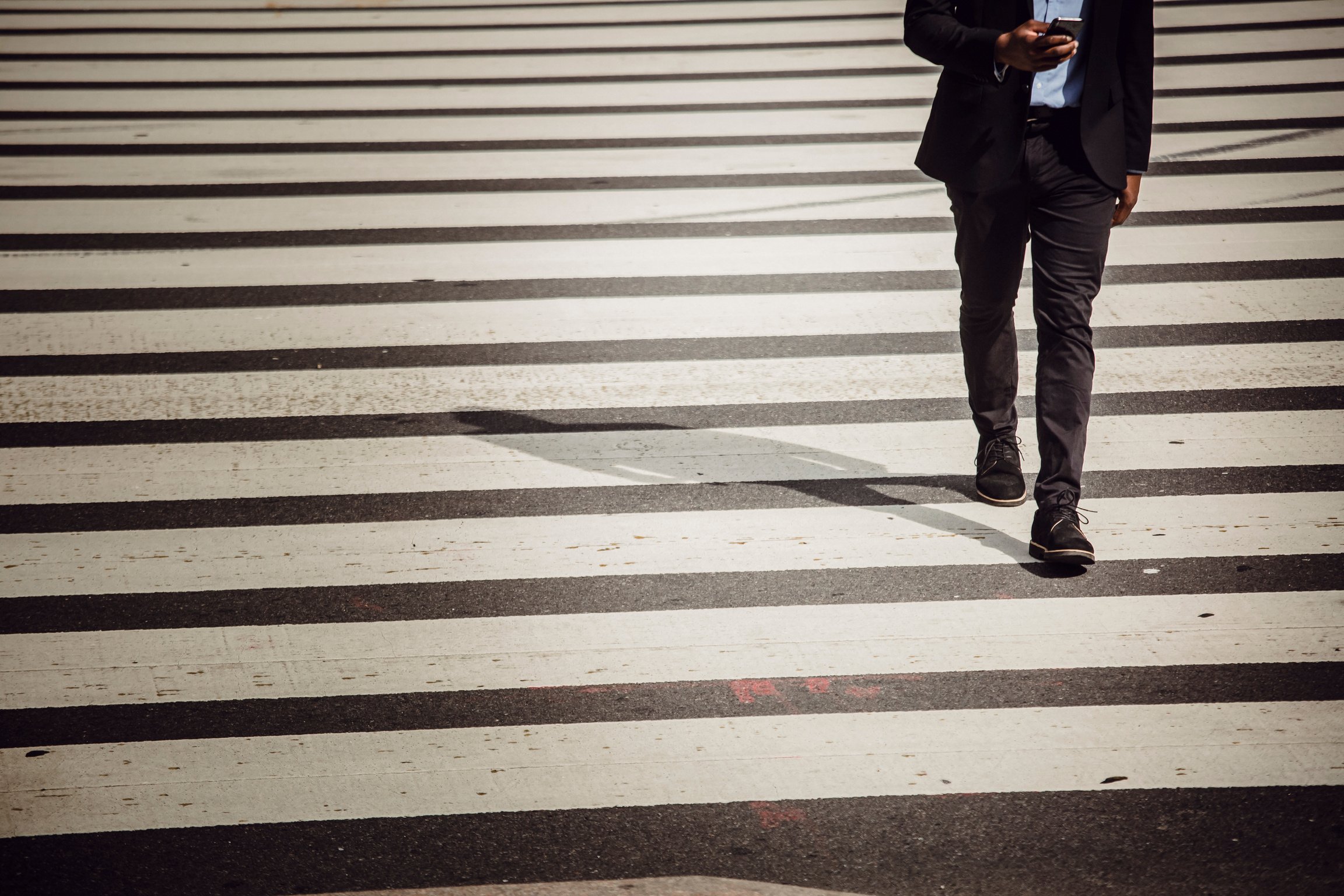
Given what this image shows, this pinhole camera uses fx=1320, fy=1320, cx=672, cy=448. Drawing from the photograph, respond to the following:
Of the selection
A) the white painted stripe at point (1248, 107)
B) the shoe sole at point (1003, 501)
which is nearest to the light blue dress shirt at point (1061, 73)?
the shoe sole at point (1003, 501)

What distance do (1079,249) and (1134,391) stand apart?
1416mm

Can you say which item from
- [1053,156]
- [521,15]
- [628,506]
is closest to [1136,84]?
[1053,156]

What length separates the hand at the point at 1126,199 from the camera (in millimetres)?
4062

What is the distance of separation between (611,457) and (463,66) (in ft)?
15.8

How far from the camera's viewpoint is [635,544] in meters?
4.30

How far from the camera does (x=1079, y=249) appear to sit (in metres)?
4.00

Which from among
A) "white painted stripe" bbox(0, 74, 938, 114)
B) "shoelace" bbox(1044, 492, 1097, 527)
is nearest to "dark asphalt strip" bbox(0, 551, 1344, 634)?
"shoelace" bbox(1044, 492, 1097, 527)

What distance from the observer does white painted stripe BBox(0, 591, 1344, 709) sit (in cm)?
362

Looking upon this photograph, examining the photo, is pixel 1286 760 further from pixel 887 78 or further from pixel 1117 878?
pixel 887 78

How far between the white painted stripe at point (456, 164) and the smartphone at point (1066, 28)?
10.9ft

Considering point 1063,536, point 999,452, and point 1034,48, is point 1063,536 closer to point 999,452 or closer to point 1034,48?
point 999,452

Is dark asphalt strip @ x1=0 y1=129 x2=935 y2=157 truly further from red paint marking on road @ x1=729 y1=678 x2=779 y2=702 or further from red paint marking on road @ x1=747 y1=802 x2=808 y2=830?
red paint marking on road @ x1=747 y1=802 x2=808 y2=830

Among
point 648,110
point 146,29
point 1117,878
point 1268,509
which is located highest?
point 146,29

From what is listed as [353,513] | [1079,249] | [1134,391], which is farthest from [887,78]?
[353,513]
